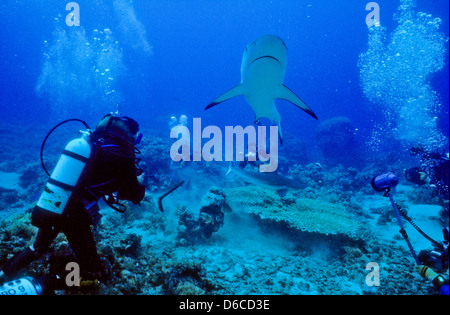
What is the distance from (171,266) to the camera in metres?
4.52

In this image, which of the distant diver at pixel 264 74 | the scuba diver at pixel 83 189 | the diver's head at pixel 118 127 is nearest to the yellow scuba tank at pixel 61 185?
the scuba diver at pixel 83 189

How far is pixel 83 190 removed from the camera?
2.90m

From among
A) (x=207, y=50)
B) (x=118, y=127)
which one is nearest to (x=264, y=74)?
(x=118, y=127)

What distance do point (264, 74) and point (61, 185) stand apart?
377 cm

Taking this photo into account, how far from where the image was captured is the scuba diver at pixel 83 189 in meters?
2.74

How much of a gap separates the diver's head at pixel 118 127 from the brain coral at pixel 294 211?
5.16 meters

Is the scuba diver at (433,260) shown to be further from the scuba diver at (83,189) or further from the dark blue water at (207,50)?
the dark blue water at (207,50)

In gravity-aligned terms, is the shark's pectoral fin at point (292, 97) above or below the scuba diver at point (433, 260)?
above

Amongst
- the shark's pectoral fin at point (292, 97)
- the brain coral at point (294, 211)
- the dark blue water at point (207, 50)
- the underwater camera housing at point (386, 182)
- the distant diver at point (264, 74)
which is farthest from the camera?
the dark blue water at point (207, 50)

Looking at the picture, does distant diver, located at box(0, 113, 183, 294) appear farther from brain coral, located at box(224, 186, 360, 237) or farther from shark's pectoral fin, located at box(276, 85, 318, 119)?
brain coral, located at box(224, 186, 360, 237)

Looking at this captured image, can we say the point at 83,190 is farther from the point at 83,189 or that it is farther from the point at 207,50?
the point at 207,50
